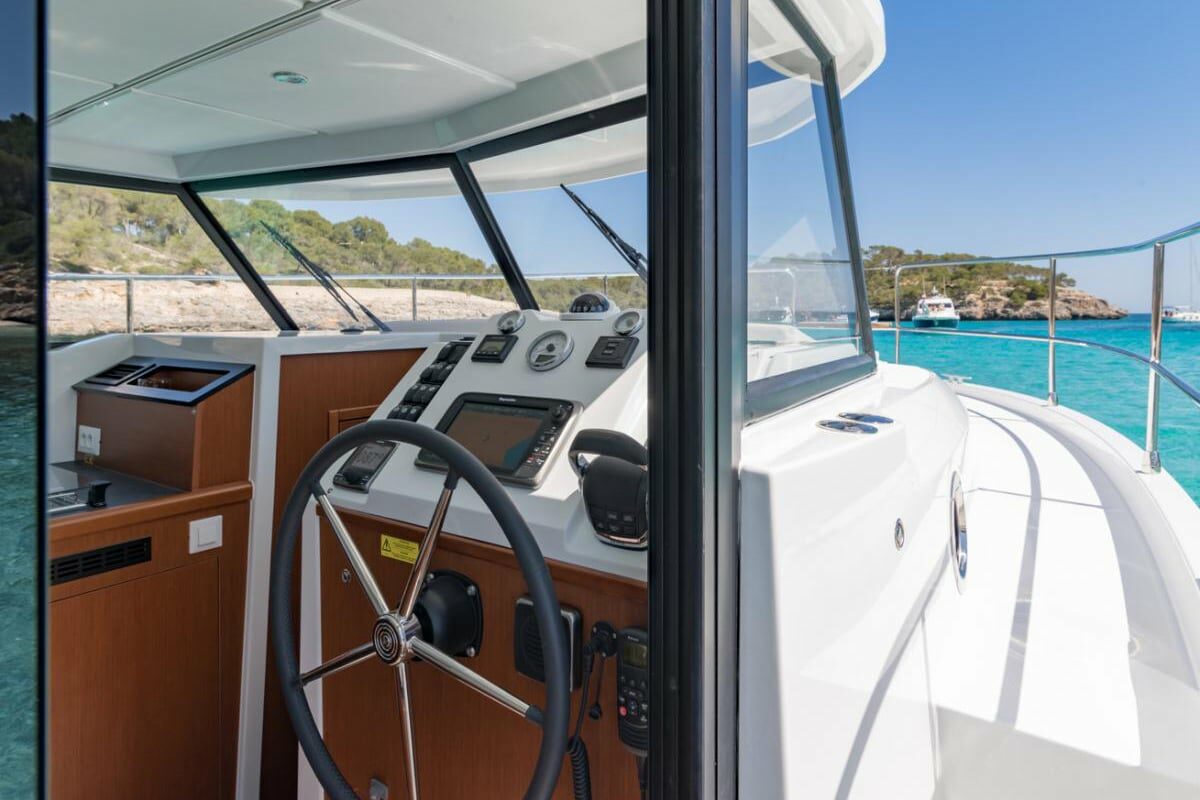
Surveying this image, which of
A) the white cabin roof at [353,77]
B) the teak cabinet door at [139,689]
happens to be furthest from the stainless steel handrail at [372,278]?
the teak cabinet door at [139,689]

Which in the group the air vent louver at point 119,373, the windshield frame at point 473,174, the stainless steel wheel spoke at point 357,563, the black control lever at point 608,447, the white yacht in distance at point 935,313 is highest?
the windshield frame at point 473,174

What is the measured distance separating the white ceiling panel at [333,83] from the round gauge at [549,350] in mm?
1398

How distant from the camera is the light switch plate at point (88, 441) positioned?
73.6 inches

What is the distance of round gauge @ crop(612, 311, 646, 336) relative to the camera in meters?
1.34

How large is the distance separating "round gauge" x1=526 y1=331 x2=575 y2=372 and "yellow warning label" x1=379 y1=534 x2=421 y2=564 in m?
0.42

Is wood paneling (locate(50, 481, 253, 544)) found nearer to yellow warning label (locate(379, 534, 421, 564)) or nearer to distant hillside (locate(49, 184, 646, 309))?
yellow warning label (locate(379, 534, 421, 564))

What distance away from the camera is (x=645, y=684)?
882mm

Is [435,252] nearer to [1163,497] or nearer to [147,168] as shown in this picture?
[147,168]

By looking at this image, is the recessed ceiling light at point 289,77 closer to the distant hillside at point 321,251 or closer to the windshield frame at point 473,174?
the windshield frame at point 473,174

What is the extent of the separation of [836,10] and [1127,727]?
1.50 m

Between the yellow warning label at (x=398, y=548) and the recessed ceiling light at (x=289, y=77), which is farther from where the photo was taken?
the recessed ceiling light at (x=289, y=77)

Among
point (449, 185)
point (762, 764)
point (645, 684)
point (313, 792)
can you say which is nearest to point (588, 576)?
point (645, 684)

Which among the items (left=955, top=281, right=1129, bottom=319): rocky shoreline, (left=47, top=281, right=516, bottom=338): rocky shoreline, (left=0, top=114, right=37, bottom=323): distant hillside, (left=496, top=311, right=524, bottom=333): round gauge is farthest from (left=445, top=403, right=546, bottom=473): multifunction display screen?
(left=955, top=281, right=1129, bottom=319): rocky shoreline

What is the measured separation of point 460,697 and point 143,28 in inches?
89.0
